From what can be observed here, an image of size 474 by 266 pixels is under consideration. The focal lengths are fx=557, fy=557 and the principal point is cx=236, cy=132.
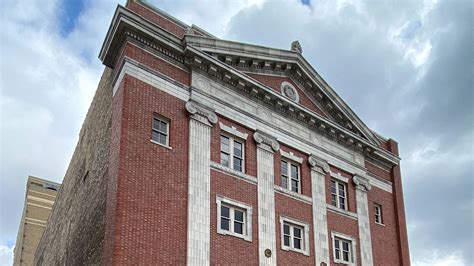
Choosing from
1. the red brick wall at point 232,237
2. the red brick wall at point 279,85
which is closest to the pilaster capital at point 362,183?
the red brick wall at point 279,85

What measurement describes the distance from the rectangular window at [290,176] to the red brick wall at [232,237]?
2.32 meters

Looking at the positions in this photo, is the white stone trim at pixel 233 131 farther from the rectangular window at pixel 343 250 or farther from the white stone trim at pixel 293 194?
the rectangular window at pixel 343 250

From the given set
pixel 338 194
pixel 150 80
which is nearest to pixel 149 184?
pixel 150 80

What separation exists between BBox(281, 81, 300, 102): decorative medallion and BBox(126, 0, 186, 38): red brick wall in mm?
5908

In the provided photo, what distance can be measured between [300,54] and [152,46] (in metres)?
8.86

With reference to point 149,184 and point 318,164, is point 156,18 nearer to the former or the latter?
point 149,184

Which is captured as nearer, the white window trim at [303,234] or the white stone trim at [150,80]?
the white stone trim at [150,80]

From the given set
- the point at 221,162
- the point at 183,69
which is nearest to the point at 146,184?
the point at 221,162

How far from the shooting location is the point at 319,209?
25734 millimetres

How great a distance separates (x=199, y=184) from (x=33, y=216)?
59458 mm

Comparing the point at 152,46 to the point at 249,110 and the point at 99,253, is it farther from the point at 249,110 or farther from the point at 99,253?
the point at 99,253

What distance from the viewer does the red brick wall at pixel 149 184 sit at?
18.8 m

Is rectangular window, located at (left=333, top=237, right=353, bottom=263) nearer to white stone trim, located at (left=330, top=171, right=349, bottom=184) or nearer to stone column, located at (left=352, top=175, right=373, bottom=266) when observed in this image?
stone column, located at (left=352, top=175, right=373, bottom=266)

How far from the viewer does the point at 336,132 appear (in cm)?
2842
